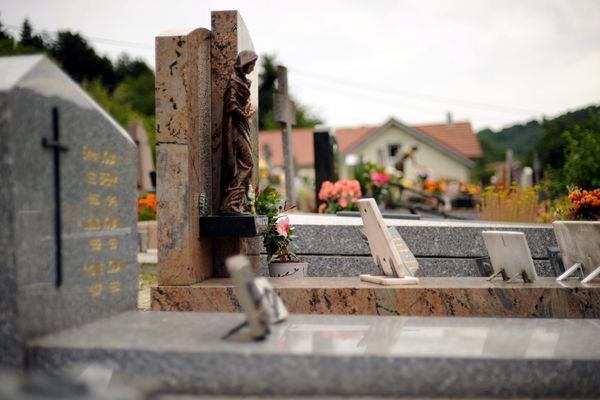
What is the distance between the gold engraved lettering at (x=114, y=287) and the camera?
4742 mm

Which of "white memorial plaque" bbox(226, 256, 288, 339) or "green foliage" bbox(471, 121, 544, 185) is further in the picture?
"green foliage" bbox(471, 121, 544, 185)

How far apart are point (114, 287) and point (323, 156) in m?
9.23

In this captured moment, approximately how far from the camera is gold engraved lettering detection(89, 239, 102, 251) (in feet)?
14.9

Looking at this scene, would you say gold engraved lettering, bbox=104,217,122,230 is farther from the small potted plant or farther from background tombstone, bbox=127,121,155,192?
background tombstone, bbox=127,121,155,192

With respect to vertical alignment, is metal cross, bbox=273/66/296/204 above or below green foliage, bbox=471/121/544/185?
below

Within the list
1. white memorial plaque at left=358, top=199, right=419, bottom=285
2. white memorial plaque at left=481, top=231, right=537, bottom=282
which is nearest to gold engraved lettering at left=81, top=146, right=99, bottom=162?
white memorial plaque at left=358, top=199, right=419, bottom=285

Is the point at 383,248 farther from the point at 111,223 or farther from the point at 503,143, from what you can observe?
the point at 503,143

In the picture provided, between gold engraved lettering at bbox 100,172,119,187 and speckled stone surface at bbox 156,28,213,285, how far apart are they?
1.27 m

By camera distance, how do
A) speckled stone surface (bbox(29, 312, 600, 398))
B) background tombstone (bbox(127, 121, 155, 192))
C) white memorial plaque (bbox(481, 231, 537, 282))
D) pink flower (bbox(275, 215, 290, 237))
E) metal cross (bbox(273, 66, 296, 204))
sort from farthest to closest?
background tombstone (bbox(127, 121, 155, 192)) → metal cross (bbox(273, 66, 296, 204)) → pink flower (bbox(275, 215, 290, 237)) → white memorial plaque (bbox(481, 231, 537, 282)) → speckled stone surface (bbox(29, 312, 600, 398))

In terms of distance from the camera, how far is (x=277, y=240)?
24.3ft

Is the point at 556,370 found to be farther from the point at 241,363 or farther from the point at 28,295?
the point at 28,295

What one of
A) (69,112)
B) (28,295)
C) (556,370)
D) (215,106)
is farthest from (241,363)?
(215,106)

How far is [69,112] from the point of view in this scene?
4.30 m

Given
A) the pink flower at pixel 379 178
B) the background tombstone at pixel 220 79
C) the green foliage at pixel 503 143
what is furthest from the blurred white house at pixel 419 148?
the background tombstone at pixel 220 79
